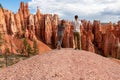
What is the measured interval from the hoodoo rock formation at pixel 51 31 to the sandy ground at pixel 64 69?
3376 inches

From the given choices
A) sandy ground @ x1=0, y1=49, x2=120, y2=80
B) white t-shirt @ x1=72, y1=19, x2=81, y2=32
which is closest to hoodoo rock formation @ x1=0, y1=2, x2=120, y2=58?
white t-shirt @ x1=72, y1=19, x2=81, y2=32

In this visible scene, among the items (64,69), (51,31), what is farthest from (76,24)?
(51,31)

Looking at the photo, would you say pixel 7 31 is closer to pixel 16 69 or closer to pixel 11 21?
pixel 11 21

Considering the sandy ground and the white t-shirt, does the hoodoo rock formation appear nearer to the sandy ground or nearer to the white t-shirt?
the white t-shirt

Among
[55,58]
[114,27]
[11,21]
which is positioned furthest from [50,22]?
[55,58]

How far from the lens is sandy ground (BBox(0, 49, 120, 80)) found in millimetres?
14664

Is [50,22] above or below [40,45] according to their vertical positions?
above

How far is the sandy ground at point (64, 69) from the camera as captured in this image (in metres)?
14.7

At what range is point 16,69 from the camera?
1628cm

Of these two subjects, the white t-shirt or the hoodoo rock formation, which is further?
the hoodoo rock formation

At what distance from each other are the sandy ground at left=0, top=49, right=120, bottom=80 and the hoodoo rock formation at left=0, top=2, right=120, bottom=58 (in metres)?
85.8

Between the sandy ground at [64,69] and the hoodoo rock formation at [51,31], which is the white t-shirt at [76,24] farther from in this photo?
the hoodoo rock formation at [51,31]

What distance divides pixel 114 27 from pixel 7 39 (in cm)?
4288

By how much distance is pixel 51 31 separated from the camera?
12575cm
